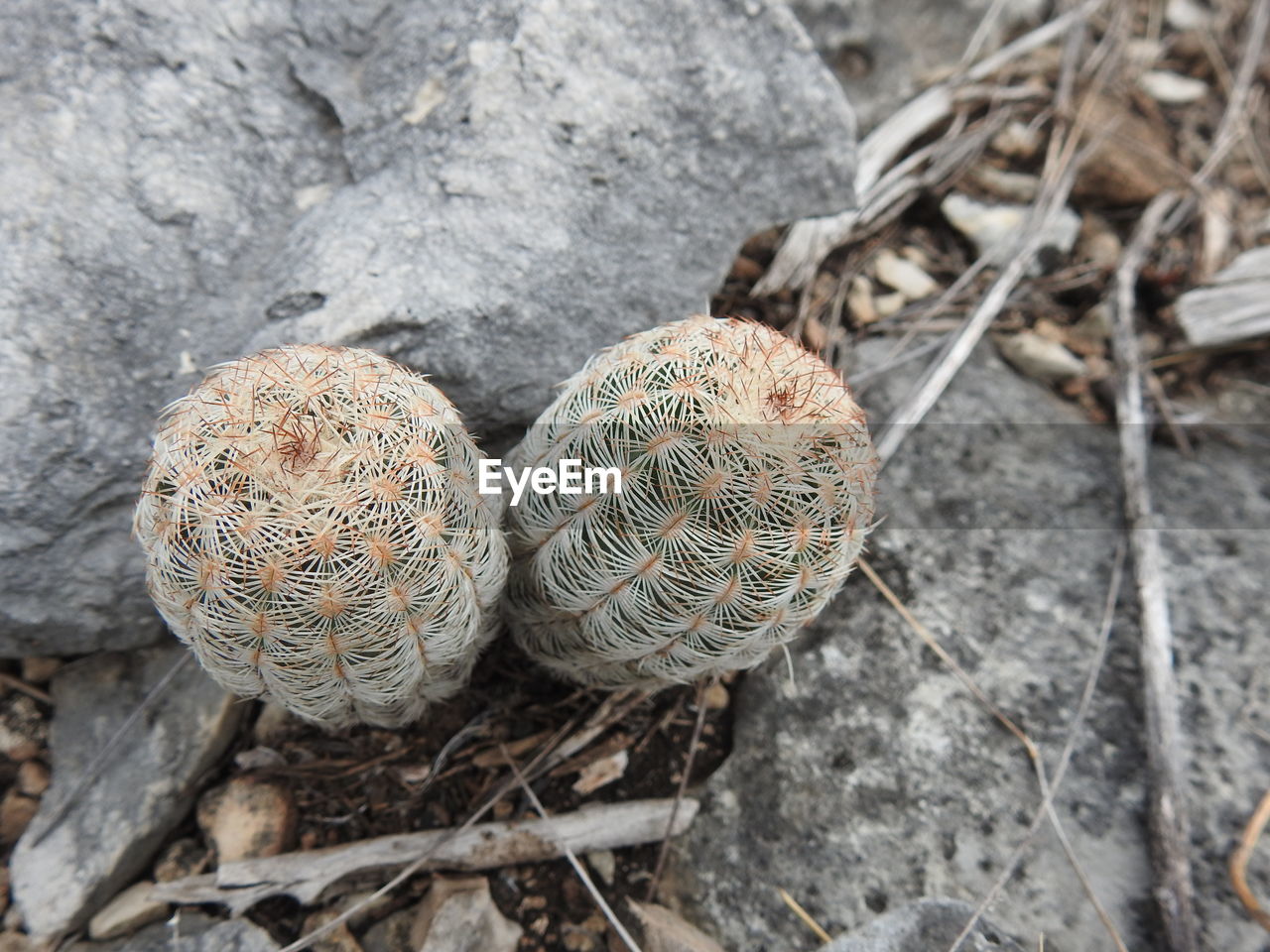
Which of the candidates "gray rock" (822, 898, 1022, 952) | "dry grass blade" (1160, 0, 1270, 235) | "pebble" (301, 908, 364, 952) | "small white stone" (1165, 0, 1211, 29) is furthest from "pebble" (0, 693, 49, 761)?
"small white stone" (1165, 0, 1211, 29)

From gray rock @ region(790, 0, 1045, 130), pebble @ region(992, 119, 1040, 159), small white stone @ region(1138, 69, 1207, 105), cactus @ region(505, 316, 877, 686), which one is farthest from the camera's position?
small white stone @ region(1138, 69, 1207, 105)

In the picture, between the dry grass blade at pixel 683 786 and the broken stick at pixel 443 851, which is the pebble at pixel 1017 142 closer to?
the dry grass blade at pixel 683 786

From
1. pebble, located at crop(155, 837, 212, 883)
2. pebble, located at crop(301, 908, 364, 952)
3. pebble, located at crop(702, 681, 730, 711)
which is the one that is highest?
pebble, located at crop(155, 837, 212, 883)

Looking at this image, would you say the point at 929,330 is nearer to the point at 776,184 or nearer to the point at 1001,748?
the point at 776,184

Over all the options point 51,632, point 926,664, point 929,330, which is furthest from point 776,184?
point 51,632

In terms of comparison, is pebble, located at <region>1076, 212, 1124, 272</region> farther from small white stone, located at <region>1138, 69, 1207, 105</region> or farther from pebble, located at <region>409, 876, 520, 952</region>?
pebble, located at <region>409, 876, 520, 952</region>

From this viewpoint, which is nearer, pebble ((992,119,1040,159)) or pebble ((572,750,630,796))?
pebble ((572,750,630,796))
